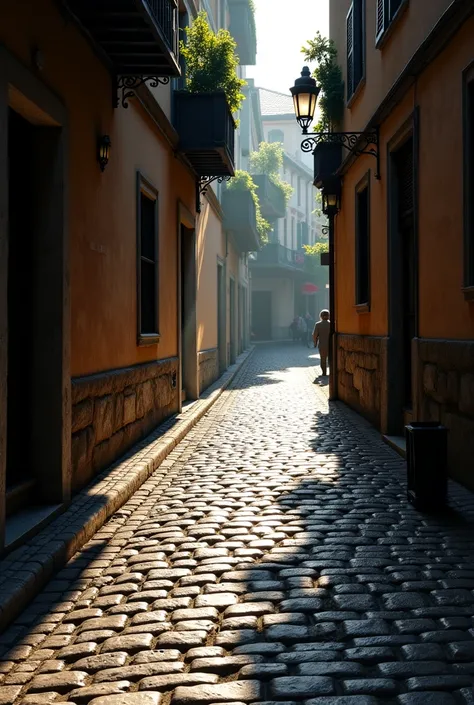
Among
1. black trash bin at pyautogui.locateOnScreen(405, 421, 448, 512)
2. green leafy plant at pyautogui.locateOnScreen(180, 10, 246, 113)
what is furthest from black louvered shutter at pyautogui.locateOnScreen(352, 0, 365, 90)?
black trash bin at pyautogui.locateOnScreen(405, 421, 448, 512)

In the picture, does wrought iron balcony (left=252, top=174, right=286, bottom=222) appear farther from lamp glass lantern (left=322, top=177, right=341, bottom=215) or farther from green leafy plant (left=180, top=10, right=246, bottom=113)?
green leafy plant (left=180, top=10, right=246, bottom=113)

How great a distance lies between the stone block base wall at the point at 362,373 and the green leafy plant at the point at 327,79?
356 centimetres

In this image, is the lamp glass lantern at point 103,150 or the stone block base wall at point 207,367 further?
the stone block base wall at point 207,367

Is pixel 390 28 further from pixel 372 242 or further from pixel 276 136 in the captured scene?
pixel 276 136

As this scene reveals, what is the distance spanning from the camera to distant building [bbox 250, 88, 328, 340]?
→ 156 feet

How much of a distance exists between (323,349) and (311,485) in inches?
518

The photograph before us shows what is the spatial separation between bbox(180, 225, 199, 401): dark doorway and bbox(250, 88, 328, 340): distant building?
26.2m

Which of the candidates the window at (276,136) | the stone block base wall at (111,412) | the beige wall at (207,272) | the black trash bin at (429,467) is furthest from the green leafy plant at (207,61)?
the window at (276,136)

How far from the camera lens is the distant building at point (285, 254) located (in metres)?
47.5

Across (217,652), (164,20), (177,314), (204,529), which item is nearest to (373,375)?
(177,314)

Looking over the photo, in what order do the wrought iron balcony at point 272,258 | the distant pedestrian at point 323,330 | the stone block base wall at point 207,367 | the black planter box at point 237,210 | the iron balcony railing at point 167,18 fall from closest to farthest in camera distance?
the iron balcony railing at point 167,18 < the stone block base wall at point 207,367 < the distant pedestrian at point 323,330 < the black planter box at point 237,210 < the wrought iron balcony at point 272,258

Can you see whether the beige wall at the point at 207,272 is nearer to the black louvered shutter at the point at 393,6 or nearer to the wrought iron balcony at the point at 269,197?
the black louvered shutter at the point at 393,6

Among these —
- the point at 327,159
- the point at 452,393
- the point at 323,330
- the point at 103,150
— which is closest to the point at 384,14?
the point at 103,150

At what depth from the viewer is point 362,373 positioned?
12180mm
